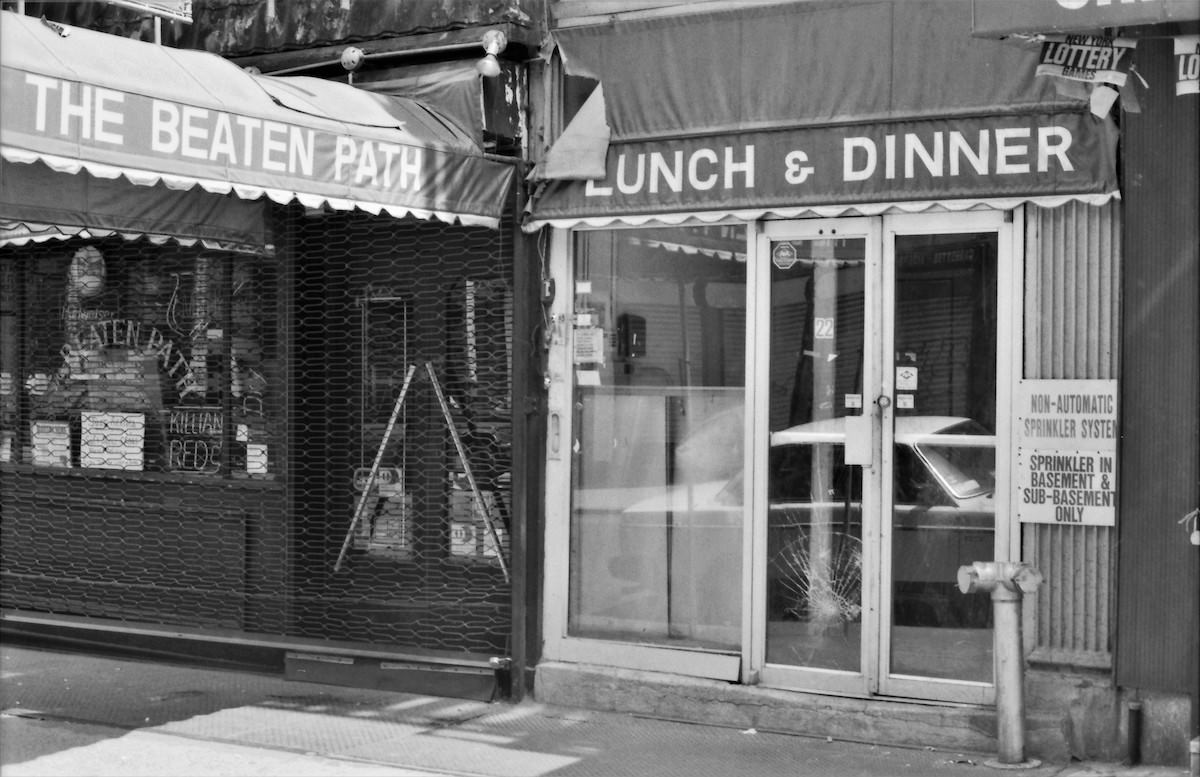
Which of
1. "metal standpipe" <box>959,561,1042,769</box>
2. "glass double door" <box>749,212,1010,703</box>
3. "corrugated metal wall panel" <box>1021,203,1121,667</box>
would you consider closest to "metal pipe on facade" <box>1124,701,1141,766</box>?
"corrugated metal wall panel" <box>1021,203,1121,667</box>

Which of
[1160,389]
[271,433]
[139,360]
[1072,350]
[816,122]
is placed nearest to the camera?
[1160,389]

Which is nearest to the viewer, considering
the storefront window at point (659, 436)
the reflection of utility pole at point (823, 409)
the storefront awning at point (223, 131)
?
the storefront awning at point (223, 131)

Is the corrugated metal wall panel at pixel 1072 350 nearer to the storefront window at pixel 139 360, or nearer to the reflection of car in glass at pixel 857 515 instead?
the reflection of car in glass at pixel 857 515

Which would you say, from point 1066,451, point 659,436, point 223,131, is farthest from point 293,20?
point 1066,451

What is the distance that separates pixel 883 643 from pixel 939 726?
0.45 m

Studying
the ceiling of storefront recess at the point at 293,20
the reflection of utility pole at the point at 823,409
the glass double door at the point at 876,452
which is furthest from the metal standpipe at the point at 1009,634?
the ceiling of storefront recess at the point at 293,20

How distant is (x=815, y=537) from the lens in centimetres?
711

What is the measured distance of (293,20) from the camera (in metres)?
8.14

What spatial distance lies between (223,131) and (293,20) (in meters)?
2.09

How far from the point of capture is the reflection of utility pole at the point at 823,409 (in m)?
7.04

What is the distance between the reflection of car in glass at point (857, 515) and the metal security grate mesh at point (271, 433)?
58.3 inches

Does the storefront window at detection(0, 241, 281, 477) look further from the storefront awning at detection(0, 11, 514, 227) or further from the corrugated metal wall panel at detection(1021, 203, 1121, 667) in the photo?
the corrugated metal wall panel at detection(1021, 203, 1121, 667)

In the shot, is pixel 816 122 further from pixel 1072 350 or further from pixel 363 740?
pixel 363 740

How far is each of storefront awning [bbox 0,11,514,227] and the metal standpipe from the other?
2972 mm
